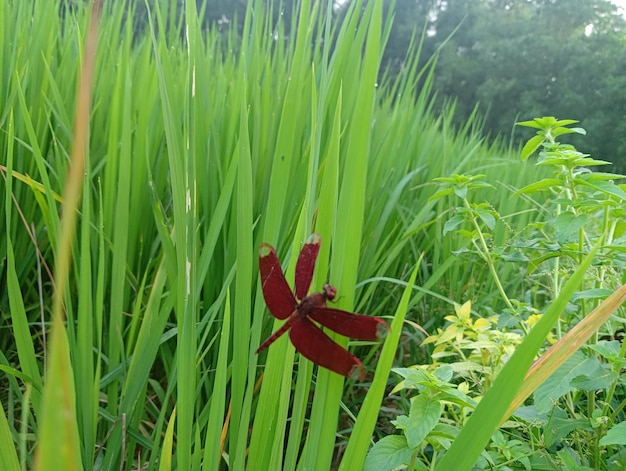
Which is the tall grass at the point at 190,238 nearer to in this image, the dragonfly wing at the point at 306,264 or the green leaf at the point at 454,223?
the dragonfly wing at the point at 306,264

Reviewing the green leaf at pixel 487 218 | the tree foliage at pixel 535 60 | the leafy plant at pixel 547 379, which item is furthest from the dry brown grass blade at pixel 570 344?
the tree foliage at pixel 535 60

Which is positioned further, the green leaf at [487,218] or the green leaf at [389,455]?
the green leaf at [487,218]

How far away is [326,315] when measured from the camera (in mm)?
363

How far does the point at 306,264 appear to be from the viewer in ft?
1.23

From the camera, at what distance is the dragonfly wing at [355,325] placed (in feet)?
1.15

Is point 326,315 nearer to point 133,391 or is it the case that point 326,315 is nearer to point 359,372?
point 359,372

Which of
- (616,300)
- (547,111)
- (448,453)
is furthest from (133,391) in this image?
(547,111)

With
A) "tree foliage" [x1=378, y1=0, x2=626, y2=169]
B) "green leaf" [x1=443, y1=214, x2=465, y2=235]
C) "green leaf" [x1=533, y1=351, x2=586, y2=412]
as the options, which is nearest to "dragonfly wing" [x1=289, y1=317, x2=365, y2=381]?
"green leaf" [x1=533, y1=351, x2=586, y2=412]

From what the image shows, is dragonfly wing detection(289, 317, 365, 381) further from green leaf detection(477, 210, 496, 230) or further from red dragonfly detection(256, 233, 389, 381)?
green leaf detection(477, 210, 496, 230)

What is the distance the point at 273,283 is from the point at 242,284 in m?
0.03

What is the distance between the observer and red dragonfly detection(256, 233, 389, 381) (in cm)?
34

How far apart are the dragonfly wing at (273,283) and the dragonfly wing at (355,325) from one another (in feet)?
0.18

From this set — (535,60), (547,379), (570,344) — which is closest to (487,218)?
(547,379)

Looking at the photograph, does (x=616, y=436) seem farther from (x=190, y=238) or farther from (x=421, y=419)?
(x=190, y=238)
